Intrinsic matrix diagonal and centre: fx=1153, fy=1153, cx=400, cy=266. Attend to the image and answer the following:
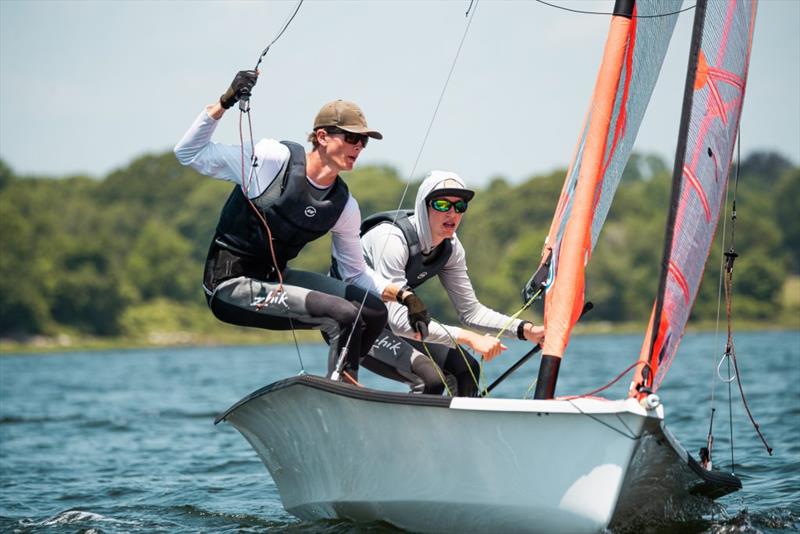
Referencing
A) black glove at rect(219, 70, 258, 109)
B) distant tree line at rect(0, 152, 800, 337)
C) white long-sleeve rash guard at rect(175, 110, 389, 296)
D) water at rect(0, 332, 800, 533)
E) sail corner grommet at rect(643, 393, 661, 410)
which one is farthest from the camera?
distant tree line at rect(0, 152, 800, 337)

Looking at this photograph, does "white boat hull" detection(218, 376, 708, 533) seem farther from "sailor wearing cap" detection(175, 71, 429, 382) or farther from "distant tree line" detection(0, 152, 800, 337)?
"distant tree line" detection(0, 152, 800, 337)

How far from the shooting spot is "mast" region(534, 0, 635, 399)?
5.85 metres

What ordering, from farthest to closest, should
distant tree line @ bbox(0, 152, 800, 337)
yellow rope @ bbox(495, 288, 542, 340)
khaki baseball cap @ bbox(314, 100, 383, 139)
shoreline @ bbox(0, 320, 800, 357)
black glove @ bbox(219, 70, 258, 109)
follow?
distant tree line @ bbox(0, 152, 800, 337) < shoreline @ bbox(0, 320, 800, 357) < yellow rope @ bbox(495, 288, 542, 340) < khaki baseball cap @ bbox(314, 100, 383, 139) < black glove @ bbox(219, 70, 258, 109)

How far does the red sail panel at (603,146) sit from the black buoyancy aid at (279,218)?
1215 millimetres

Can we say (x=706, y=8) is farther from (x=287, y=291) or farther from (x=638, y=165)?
(x=638, y=165)

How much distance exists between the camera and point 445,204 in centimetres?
633

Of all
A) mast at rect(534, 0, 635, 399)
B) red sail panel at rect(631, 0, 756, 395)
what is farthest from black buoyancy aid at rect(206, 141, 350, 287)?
red sail panel at rect(631, 0, 756, 395)

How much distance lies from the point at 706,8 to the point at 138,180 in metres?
92.8

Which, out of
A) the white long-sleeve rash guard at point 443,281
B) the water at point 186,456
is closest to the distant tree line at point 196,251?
the water at point 186,456

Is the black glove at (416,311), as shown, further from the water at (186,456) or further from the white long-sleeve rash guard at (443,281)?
the water at (186,456)

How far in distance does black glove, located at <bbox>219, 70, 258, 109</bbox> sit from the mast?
183 cm

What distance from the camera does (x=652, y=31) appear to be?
251 inches

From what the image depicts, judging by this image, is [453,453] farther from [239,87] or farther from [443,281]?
[239,87]

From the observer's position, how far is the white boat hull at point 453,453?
5.06m
